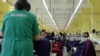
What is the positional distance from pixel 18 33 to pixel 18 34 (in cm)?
1

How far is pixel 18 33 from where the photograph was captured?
2912mm

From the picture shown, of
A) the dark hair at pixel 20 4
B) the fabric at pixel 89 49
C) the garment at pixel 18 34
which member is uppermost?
the dark hair at pixel 20 4

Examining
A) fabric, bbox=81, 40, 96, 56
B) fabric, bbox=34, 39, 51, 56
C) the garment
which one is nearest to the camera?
the garment

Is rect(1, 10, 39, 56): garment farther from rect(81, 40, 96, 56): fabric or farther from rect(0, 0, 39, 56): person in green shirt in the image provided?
rect(81, 40, 96, 56): fabric

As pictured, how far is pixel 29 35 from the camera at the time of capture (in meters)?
2.94

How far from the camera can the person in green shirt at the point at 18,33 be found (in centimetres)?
290

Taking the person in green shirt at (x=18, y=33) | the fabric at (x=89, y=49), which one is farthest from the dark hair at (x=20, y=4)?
the fabric at (x=89, y=49)

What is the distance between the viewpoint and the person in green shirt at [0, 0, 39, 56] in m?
2.90

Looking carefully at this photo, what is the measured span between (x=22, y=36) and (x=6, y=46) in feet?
0.69

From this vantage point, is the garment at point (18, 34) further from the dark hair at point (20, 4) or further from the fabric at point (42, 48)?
the fabric at point (42, 48)

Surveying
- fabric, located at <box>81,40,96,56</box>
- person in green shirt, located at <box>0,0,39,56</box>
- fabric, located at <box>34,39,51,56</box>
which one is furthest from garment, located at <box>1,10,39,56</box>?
fabric, located at <box>81,40,96,56</box>

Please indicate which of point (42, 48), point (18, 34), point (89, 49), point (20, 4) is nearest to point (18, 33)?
point (18, 34)

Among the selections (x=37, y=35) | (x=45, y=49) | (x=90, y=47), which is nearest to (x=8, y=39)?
(x=37, y=35)

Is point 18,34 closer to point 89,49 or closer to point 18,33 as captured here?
point 18,33
